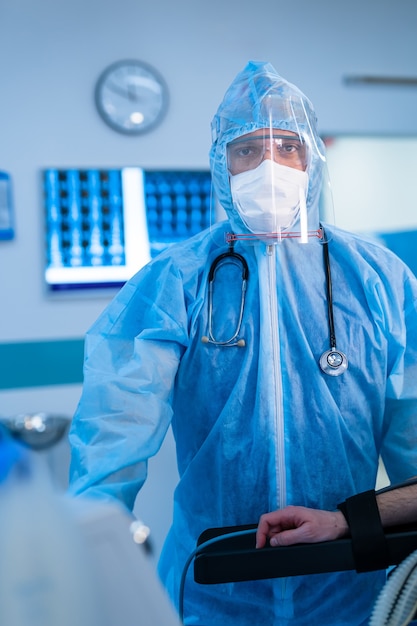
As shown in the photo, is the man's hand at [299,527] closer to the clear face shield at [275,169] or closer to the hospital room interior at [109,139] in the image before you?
the clear face shield at [275,169]

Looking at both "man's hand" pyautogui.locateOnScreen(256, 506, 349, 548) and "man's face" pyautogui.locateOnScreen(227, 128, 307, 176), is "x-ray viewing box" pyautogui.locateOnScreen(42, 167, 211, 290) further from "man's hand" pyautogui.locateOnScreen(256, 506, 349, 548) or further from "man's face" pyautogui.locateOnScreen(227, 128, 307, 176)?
"man's hand" pyautogui.locateOnScreen(256, 506, 349, 548)

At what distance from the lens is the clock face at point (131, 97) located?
2.33 m

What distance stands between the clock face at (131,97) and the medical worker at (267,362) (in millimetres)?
1173

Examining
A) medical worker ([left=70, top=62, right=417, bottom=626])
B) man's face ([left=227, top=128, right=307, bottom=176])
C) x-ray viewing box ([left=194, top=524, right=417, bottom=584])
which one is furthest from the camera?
man's face ([left=227, top=128, right=307, bottom=176])

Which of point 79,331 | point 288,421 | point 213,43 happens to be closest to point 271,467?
point 288,421

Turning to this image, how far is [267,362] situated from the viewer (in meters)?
1.14

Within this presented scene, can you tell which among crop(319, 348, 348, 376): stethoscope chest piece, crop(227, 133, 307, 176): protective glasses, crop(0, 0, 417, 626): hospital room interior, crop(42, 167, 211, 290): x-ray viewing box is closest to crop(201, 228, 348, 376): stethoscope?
crop(319, 348, 348, 376): stethoscope chest piece

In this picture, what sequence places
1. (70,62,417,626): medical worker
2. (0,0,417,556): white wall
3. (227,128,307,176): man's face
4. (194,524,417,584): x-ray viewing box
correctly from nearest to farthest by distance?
(194,524,417,584): x-ray viewing box
(70,62,417,626): medical worker
(227,128,307,176): man's face
(0,0,417,556): white wall

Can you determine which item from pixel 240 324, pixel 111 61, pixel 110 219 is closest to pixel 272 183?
pixel 240 324

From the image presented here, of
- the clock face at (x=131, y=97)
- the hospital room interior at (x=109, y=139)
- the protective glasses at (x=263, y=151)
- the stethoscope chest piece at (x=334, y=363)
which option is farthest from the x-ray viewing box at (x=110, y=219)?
the stethoscope chest piece at (x=334, y=363)

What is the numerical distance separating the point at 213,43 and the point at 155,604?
2312mm

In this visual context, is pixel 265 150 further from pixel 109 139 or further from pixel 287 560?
pixel 109 139

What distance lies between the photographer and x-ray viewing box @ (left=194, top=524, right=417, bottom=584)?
82 centimetres

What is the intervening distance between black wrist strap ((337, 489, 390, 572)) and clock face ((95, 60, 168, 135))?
6.13 feet
